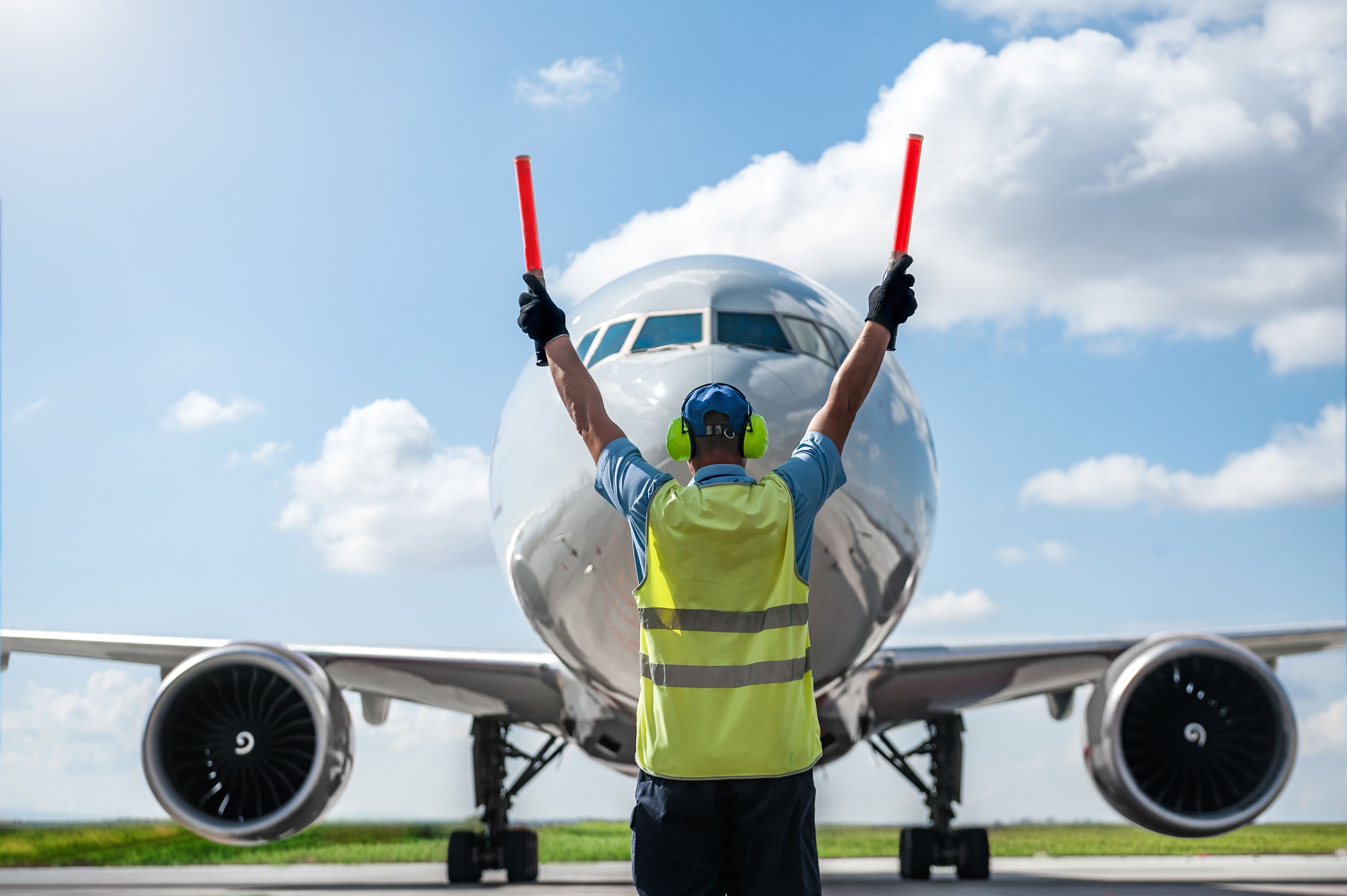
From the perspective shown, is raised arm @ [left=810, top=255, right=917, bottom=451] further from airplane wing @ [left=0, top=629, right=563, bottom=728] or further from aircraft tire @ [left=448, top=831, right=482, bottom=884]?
aircraft tire @ [left=448, top=831, right=482, bottom=884]

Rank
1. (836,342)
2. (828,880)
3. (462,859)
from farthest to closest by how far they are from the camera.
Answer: (828,880)
(462,859)
(836,342)

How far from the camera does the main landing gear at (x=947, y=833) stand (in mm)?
9859

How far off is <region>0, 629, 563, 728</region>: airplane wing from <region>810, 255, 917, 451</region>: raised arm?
580cm

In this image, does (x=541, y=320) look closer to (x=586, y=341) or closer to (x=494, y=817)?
(x=586, y=341)

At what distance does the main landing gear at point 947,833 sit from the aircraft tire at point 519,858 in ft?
10.4

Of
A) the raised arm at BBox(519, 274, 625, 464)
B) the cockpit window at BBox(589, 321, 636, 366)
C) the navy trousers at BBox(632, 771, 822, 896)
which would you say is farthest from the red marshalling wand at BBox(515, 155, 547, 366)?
the cockpit window at BBox(589, 321, 636, 366)

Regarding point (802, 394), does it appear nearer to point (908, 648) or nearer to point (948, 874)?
point (908, 648)

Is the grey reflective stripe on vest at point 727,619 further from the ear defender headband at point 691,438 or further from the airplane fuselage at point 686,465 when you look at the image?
the airplane fuselage at point 686,465

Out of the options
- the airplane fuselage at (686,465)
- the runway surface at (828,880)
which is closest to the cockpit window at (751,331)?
the airplane fuselage at (686,465)

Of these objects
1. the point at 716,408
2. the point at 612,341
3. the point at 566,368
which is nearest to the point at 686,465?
the point at 612,341

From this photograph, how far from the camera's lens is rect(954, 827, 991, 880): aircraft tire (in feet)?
32.4

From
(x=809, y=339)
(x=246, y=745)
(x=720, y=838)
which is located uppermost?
(x=809, y=339)

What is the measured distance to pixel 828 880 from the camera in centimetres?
1065

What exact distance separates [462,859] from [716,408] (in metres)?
8.23
